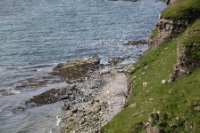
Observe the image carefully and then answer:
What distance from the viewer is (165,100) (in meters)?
34.9

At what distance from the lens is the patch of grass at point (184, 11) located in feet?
151

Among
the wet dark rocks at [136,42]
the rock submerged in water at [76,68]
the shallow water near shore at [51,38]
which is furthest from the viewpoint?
the wet dark rocks at [136,42]

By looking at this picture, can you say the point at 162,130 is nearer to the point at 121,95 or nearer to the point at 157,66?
the point at 157,66

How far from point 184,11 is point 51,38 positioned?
58.1 m

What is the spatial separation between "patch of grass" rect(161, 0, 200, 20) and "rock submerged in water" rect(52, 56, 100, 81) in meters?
27.7

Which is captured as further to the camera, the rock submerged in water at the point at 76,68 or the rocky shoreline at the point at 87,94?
the rock submerged in water at the point at 76,68

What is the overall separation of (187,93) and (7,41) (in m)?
70.4

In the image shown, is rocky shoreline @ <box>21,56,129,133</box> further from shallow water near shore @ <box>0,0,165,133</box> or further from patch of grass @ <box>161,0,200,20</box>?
patch of grass @ <box>161,0,200,20</box>

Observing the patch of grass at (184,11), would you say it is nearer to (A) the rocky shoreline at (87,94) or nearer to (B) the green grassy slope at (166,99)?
(B) the green grassy slope at (166,99)

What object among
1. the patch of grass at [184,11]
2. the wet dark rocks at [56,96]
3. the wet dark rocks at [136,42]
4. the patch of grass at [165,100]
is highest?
the patch of grass at [184,11]

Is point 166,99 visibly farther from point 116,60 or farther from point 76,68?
point 116,60

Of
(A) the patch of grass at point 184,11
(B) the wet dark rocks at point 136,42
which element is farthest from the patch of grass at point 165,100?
(B) the wet dark rocks at point 136,42

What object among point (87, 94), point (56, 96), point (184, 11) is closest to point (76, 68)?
point (56, 96)

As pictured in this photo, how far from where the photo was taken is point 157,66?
4788cm
